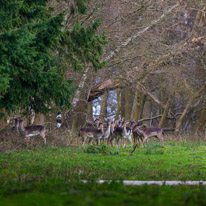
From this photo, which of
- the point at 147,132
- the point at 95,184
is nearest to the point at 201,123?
the point at 147,132

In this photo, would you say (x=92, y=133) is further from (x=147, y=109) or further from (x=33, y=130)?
(x=147, y=109)

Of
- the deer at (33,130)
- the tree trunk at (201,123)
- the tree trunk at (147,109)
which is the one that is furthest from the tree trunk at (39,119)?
the tree trunk at (147,109)

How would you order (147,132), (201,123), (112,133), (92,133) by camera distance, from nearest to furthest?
(92,133), (112,133), (147,132), (201,123)

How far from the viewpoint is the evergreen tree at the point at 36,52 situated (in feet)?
33.4

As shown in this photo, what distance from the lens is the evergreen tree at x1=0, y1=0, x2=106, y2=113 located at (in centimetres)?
1020

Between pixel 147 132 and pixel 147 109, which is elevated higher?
pixel 147 109

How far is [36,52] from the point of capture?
11.0 m

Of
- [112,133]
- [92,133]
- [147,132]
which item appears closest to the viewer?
[92,133]

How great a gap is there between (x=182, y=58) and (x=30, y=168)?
576 inches

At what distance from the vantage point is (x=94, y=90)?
1008 inches

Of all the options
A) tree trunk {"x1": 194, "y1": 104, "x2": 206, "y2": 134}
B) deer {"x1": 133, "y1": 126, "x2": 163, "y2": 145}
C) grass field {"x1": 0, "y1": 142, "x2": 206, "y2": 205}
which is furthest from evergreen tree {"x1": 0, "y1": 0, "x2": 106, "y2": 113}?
tree trunk {"x1": 194, "y1": 104, "x2": 206, "y2": 134}

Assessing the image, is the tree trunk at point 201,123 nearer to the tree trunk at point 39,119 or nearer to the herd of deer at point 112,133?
the herd of deer at point 112,133

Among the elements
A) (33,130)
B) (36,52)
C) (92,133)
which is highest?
(36,52)

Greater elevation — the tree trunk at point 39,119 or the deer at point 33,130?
the tree trunk at point 39,119
